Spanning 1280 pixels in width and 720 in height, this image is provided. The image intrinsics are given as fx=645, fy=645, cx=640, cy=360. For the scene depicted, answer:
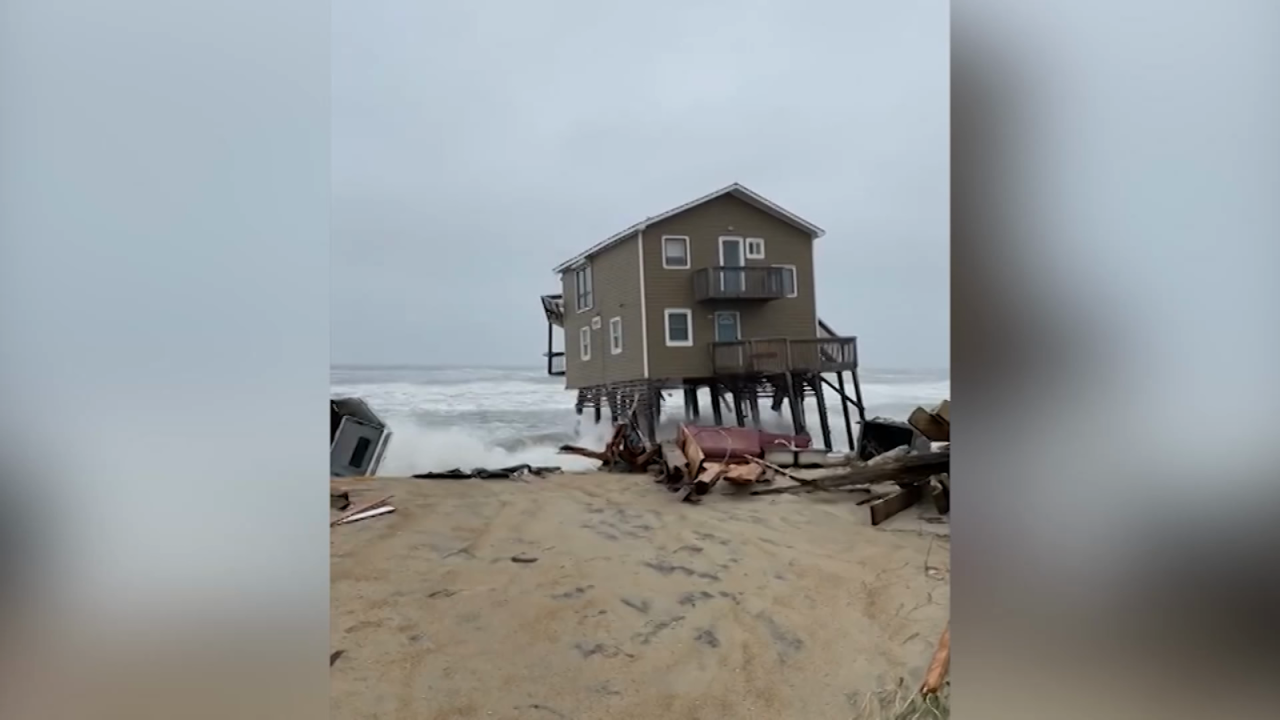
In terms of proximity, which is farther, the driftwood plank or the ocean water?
the driftwood plank

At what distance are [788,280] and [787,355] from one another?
0.22m

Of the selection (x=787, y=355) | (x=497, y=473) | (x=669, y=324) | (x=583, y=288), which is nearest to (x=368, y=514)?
(x=497, y=473)

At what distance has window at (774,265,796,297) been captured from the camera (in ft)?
6.09

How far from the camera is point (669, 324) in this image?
202 cm

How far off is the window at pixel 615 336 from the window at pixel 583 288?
0.33 feet

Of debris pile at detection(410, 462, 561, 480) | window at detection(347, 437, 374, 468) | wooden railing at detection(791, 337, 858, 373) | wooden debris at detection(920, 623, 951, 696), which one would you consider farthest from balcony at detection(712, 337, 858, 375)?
window at detection(347, 437, 374, 468)

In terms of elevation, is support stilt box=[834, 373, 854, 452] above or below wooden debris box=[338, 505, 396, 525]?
above

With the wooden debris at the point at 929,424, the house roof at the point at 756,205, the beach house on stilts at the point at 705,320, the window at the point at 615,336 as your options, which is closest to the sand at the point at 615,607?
the wooden debris at the point at 929,424

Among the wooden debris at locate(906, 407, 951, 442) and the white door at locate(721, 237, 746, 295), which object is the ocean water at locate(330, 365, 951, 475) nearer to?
the wooden debris at locate(906, 407, 951, 442)

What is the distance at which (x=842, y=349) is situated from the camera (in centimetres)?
188
